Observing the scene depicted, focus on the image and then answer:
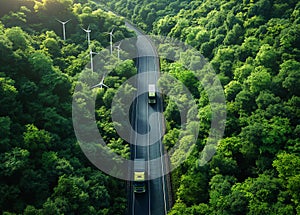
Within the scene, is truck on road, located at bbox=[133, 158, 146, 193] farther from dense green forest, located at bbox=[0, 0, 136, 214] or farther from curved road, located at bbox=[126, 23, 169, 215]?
dense green forest, located at bbox=[0, 0, 136, 214]

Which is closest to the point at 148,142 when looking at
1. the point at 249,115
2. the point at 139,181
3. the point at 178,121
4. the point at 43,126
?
the point at 178,121

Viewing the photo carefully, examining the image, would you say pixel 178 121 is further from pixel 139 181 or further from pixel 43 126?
pixel 43 126

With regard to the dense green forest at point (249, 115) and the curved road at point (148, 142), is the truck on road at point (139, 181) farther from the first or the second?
the dense green forest at point (249, 115)

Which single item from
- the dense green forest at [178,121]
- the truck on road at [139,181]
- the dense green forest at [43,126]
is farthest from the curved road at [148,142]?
the dense green forest at [43,126]

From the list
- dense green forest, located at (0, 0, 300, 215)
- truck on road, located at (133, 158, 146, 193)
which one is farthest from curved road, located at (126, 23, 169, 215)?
dense green forest, located at (0, 0, 300, 215)

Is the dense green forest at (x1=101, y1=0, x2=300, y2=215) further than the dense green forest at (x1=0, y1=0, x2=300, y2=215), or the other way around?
the dense green forest at (x1=0, y1=0, x2=300, y2=215)

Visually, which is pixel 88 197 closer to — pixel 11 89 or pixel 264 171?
pixel 11 89
